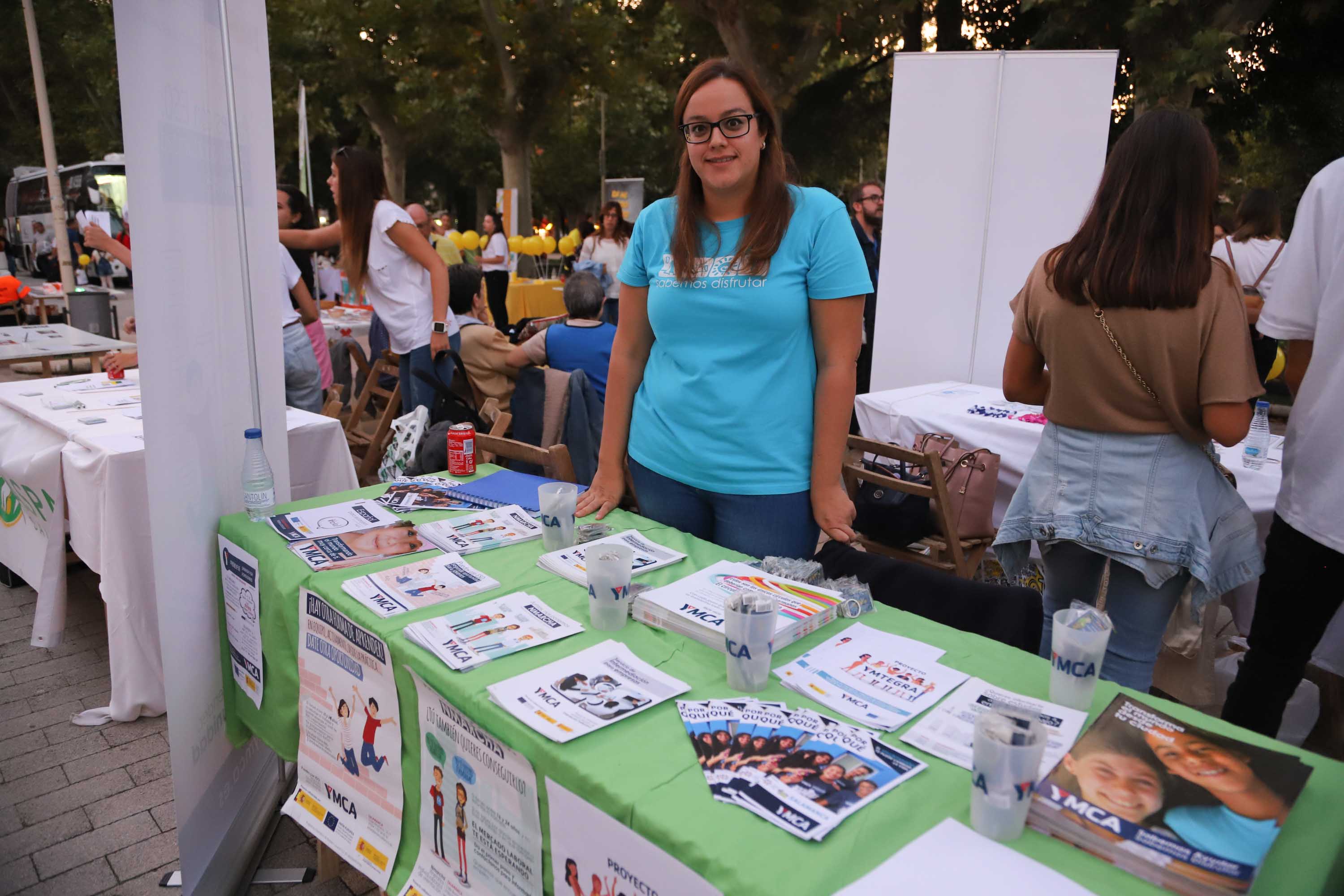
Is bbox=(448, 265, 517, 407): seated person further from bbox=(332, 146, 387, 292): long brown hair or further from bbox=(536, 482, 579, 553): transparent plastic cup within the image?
bbox=(536, 482, 579, 553): transparent plastic cup

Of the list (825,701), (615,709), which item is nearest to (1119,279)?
(825,701)

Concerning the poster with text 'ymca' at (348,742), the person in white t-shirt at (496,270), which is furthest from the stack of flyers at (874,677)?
the person in white t-shirt at (496,270)

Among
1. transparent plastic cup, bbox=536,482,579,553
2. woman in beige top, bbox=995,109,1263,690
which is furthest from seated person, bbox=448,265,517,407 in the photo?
woman in beige top, bbox=995,109,1263,690

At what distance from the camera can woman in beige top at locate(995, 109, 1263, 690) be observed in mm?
1560

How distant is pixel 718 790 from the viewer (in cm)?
101

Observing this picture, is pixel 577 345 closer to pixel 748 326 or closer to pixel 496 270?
pixel 748 326

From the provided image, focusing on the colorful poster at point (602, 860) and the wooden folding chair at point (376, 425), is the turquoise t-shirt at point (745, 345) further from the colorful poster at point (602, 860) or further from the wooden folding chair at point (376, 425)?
the wooden folding chair at point (376, 425)

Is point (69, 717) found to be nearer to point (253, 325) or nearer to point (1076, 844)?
point (253, 325)

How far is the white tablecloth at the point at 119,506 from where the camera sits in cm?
246

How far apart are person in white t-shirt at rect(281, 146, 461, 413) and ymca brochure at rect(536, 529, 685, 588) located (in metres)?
1.83

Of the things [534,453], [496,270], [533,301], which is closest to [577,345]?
[534,453]

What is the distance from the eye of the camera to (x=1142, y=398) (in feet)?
5.38

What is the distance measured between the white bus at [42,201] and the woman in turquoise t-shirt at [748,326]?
1.99 meters

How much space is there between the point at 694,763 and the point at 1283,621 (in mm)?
1389
